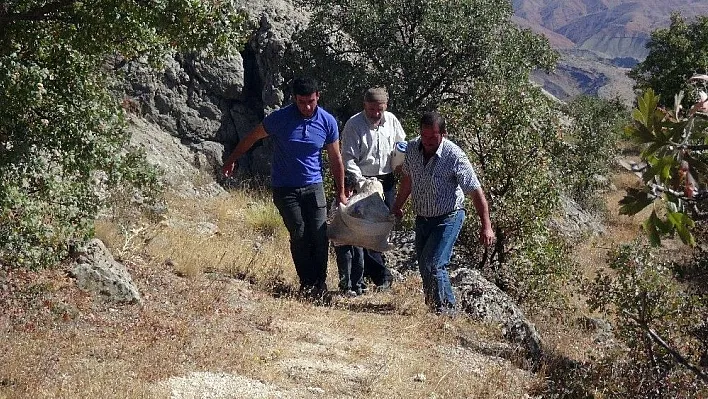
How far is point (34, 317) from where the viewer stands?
5219 mm

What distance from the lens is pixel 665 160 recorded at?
227cm

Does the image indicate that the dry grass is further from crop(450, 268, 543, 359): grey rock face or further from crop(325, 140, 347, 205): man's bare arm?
crop(325, 140, 347, 205): man's bare arm

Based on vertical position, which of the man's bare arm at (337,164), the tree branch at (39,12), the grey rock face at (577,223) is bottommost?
the grey rock face at (577,223)

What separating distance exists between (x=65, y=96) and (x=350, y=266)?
10.3 feet

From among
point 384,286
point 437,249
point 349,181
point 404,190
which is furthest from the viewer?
point 384,286

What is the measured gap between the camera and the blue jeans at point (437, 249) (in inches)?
240

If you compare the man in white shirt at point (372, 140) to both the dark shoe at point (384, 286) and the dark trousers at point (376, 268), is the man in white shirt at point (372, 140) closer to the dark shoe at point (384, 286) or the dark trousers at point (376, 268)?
the dark trousers at point (376, 268)

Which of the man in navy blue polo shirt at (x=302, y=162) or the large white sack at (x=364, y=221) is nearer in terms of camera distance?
the man in navy blue polo shirt at (x=302, y=162)

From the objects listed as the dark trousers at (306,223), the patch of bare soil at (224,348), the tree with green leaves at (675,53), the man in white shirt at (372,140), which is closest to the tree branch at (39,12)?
the patch of bare soil at (224,348)

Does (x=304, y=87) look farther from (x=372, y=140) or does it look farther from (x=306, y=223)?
(x=306, y=223)

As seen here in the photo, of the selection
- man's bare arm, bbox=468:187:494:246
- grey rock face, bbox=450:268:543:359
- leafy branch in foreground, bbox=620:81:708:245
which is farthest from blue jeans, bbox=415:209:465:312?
leafy branch in foreground, bbox=620:81:708:245

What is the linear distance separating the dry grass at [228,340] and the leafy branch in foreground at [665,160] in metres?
2.74

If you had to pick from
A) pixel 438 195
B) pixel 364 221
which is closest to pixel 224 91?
pixel 364 221

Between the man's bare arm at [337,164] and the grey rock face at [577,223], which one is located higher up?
the man's bare arm at [337,164]
